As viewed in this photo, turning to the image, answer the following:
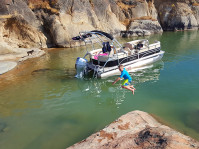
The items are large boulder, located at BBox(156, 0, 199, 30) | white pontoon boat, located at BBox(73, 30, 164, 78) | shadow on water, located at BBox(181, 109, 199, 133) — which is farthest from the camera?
large boulder, located at BBox(156, 0, 199, 30)

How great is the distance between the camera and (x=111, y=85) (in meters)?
11.6

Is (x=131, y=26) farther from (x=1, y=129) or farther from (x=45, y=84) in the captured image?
(x=1, y=129)

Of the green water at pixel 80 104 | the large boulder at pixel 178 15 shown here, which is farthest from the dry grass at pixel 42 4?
the large boulder at pixel 178 15

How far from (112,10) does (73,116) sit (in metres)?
40.5

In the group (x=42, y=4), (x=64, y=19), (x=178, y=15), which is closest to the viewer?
(x=64, y=19)

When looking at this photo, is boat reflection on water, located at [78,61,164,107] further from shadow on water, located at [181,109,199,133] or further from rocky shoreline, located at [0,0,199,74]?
rocky shoreline, located at [0,0,199,74]

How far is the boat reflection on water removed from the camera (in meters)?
9.85

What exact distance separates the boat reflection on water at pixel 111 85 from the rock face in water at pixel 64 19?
16.7 meters

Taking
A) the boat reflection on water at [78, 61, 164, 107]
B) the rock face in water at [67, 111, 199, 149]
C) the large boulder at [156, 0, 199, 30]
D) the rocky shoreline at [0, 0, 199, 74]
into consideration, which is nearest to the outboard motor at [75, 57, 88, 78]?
the boat reflection on water at [78, 61, 164, 107]

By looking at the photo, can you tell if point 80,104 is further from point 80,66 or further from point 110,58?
point 110,58

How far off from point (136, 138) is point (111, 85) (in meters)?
7.24

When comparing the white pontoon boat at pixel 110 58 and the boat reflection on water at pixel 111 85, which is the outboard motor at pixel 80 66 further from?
the boat reflection on water at pixel 111 85

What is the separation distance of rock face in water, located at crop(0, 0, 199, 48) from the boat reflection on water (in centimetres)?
1670

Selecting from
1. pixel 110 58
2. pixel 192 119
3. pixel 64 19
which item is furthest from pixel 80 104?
pixel 64 19
